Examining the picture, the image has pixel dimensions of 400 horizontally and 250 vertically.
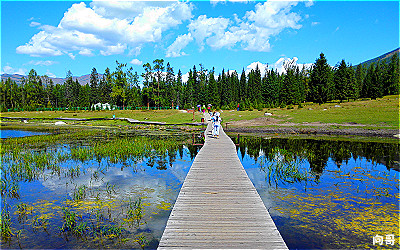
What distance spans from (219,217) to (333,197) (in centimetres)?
630

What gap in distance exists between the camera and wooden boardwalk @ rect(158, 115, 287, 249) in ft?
18.6

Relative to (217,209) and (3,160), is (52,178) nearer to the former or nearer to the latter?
(3,160)

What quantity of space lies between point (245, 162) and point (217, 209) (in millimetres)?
10520

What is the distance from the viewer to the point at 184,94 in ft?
340

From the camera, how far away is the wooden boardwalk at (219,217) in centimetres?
567

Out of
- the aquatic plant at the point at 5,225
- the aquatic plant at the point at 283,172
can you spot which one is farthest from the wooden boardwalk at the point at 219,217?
the aquatic plant at the point at 5,225

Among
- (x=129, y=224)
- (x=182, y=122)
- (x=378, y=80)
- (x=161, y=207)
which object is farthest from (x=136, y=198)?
(x=378, y=80)

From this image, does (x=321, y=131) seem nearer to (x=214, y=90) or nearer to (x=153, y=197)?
(x=153, y=197)

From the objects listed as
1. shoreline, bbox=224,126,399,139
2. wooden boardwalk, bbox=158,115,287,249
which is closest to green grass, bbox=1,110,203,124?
shoreline, bbox=224,126,399,139

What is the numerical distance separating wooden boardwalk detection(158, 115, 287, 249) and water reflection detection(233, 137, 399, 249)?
1532 mm

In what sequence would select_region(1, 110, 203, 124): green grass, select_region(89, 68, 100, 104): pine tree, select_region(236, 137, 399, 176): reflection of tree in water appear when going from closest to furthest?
1. select_region(236, 137, 399, 176): reflection of tree in water
2. select_region(1, 110, 203, 124): green grass
3. select_region(89, 68, 100, 104): pine tree
